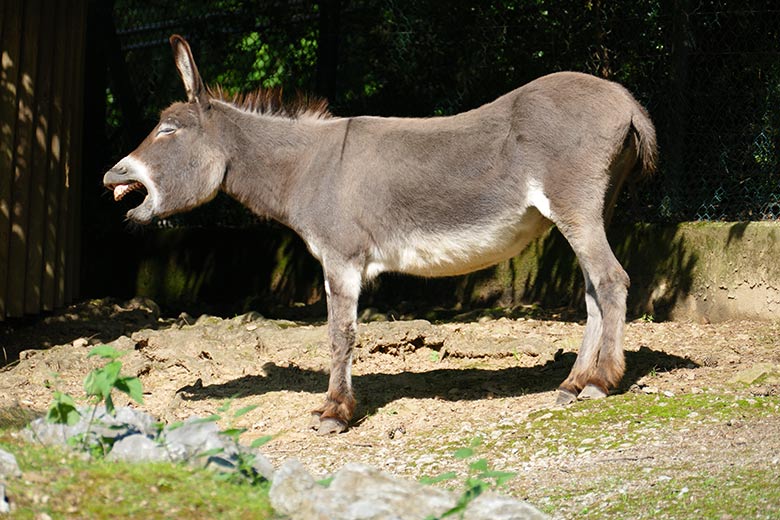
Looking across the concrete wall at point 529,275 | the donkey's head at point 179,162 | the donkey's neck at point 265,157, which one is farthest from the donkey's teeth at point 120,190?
the concrete wall at point 529,275

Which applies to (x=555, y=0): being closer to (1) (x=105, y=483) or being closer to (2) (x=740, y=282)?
(2) (x=740, y=282)

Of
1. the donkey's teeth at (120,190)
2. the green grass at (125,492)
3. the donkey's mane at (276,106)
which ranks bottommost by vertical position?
the green grass at (125,492)

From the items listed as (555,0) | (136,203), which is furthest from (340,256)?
(136,203)

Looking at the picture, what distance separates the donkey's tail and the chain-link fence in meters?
2.50

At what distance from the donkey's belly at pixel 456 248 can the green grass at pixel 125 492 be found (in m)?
2.86

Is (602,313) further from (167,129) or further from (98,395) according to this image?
(98,395)

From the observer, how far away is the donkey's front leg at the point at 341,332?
20.4 feet

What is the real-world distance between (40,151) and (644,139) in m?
5.20

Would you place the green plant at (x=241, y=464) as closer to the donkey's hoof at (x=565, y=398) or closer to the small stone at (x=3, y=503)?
the small stone at (x=3, y=503)

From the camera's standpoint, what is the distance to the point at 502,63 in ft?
31.0

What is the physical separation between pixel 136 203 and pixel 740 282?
625 cm

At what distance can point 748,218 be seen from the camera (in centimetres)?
845

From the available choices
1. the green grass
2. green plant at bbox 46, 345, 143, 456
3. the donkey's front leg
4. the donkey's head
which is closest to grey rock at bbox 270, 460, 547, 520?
the green grass

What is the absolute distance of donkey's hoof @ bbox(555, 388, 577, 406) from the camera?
606 centimetres
